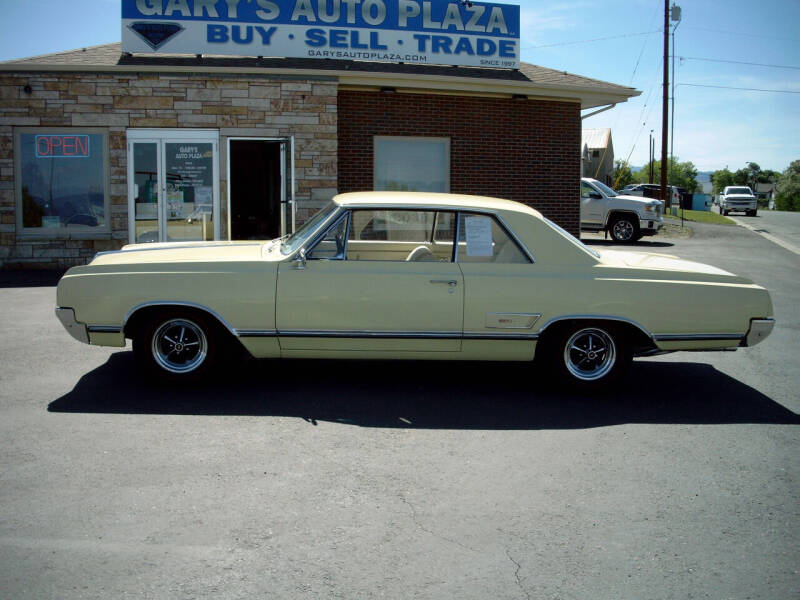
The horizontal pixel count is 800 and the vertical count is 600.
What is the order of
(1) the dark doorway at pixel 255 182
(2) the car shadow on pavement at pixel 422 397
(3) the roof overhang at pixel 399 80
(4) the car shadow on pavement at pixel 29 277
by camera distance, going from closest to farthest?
(2) the car shadow on pavement at pixel 422 397 → (4) the car shadow on pavement at pixel 29 277 → (3) the roof overhang at pixel 399 80 → (1) the dark doorway at pixel 255 182

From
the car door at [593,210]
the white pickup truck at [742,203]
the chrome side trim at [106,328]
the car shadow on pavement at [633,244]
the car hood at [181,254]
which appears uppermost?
the white pickup truck at [742,203]

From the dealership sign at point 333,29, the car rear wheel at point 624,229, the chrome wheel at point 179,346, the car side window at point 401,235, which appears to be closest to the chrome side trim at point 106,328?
the chrome wheel at point 179,346

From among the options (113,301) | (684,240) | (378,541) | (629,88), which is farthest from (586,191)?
(378,541)

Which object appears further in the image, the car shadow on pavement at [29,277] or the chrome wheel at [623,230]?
the chrome wheel at [623,230]

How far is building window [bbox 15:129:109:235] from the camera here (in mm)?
12891

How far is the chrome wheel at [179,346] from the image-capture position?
5914mm

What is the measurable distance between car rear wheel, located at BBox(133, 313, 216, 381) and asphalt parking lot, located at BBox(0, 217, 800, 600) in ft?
0.58

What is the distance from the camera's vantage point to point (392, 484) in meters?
4.25

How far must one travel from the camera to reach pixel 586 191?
22.5 metres

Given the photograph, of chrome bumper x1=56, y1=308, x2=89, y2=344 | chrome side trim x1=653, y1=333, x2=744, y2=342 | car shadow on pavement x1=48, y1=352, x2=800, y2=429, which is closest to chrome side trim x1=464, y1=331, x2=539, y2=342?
car shadow on pavement x1=48, y1=352, x2=800, y2=429

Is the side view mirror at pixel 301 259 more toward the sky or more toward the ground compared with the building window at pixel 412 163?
more toward the ground

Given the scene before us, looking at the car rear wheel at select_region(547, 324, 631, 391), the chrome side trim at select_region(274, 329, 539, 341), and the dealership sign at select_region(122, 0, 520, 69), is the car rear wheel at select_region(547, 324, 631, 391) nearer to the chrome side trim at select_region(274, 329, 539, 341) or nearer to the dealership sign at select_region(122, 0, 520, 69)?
the chrome side trim at select_region(274, 329, 539, 341)

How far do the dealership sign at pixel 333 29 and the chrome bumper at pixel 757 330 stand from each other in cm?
948

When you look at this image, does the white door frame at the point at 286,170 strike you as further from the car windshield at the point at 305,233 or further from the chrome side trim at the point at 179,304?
the chrome side trim at the point at 179,304
